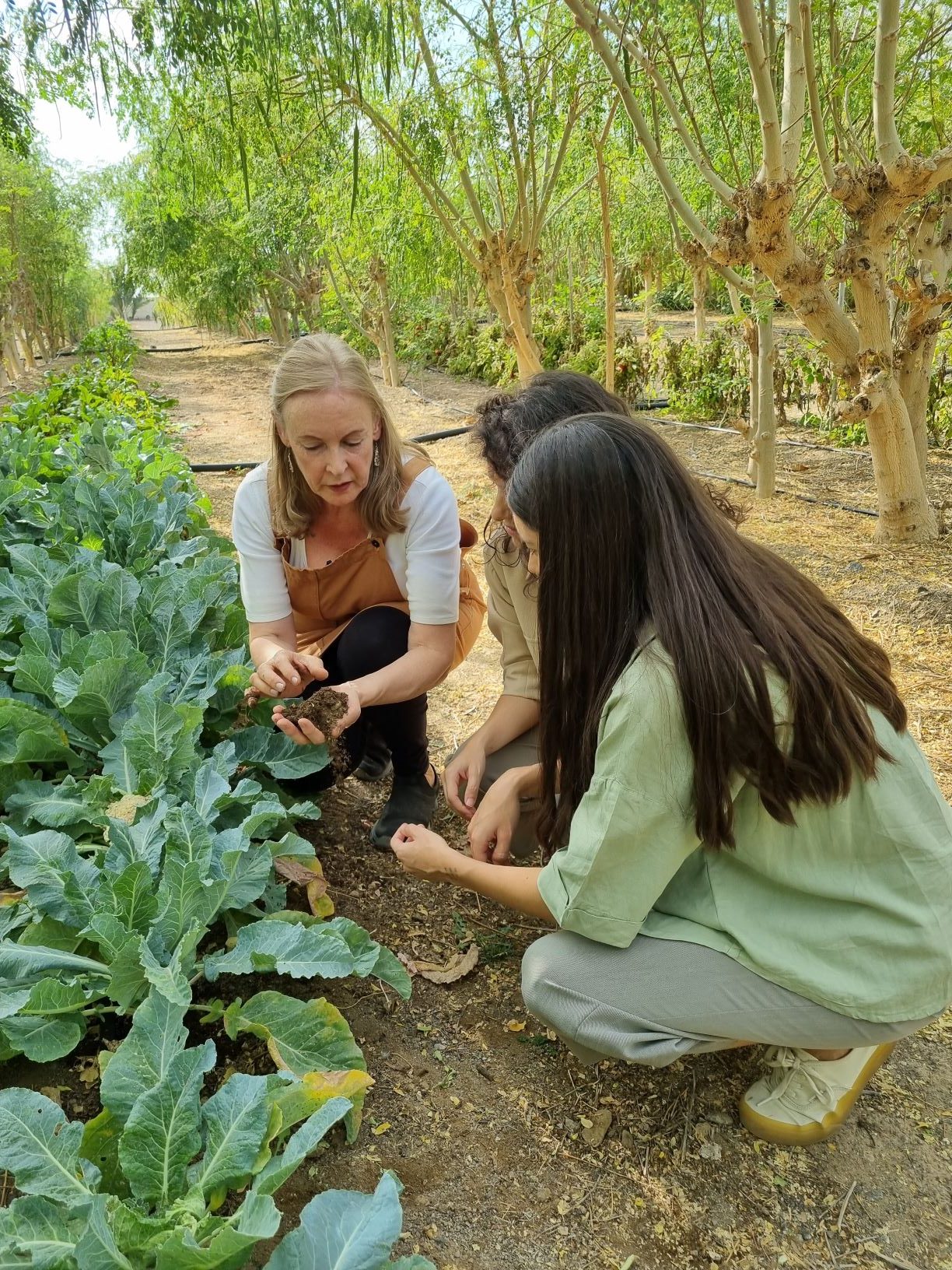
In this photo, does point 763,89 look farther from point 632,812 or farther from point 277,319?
point 277,319

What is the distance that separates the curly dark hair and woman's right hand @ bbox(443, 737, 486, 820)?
0.69 meters

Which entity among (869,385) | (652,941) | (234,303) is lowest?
(652,941)

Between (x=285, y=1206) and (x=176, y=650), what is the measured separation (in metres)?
1.48

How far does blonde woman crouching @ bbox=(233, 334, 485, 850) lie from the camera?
2.12m

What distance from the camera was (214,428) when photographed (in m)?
12.0

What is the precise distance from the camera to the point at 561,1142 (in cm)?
163

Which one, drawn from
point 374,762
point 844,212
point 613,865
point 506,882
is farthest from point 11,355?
point 613,865

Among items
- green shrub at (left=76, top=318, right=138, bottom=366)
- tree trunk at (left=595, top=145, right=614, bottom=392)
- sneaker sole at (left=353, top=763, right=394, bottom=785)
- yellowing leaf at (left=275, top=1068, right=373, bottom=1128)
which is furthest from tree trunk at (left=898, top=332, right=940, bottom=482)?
green shrub at (left=76, top=318, right=138, bottom=366)

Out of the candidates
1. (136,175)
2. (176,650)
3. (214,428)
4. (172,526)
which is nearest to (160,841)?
(176,650)

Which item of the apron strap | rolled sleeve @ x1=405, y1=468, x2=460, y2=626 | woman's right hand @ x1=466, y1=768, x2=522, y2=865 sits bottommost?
woman's right hand @ x1=466, y1=768, x2=522, y2=865

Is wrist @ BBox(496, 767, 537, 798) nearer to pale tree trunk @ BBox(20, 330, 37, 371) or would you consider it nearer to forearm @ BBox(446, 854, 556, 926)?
forearm @ BBox(446, 854, 556, 926)

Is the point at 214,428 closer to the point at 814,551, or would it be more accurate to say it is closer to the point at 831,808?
the point at 814,551

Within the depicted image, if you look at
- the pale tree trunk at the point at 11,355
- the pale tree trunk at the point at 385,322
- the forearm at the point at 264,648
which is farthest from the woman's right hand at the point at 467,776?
the pale tree trunk at the point at 11,355

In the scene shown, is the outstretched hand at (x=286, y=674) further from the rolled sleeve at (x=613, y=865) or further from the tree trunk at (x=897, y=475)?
the tree trunk at (x=897, y=475)
